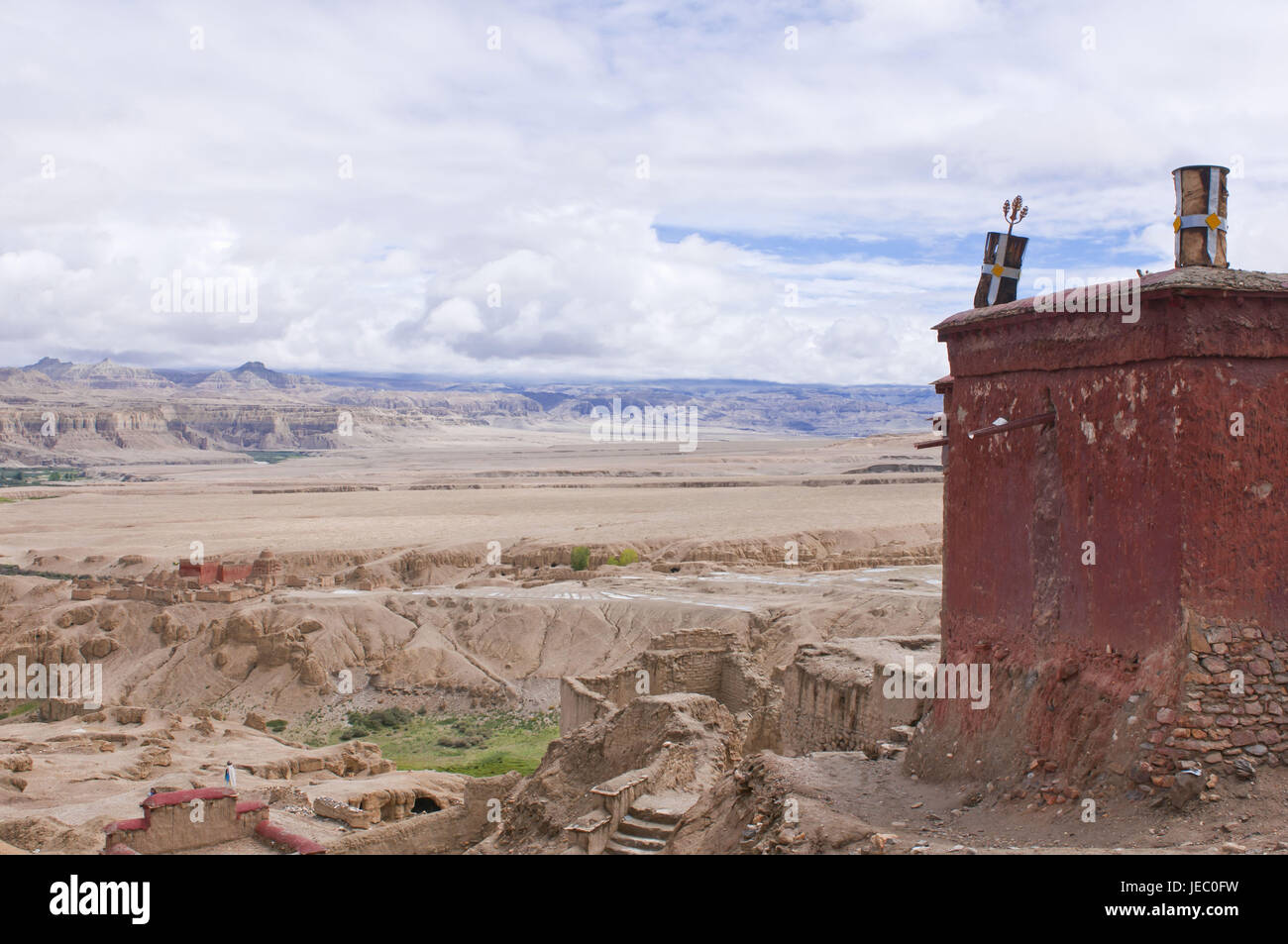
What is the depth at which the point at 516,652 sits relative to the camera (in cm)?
3481

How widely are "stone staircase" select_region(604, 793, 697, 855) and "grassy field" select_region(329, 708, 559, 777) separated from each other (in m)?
12.5

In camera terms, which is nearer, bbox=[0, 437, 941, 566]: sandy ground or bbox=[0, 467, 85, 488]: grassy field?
bbox=[0, 437, 941, 566]: sandy ground

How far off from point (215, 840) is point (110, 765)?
24.5 feet

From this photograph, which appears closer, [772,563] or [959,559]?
[959,559]

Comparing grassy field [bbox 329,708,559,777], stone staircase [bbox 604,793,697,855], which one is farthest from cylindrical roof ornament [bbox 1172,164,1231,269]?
grassy field [bbox 329,708,559,777]

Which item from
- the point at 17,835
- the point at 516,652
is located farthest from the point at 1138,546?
the point at 516,652

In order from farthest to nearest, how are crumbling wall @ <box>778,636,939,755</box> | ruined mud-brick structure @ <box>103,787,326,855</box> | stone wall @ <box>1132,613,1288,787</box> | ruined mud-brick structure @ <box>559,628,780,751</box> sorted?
ruined mud-brick structure @ <box>559,628,780,751</box>, ruined mud-brick structure @ <box>103,787,326,855</box>, crumbling wall @ <box>778,636,939,755</box>, stone wall @ <box>1132,613,1288,787</box>

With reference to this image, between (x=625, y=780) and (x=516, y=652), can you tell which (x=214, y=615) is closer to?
(x=516, y=652)

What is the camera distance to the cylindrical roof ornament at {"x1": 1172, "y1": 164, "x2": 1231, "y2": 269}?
9.08m

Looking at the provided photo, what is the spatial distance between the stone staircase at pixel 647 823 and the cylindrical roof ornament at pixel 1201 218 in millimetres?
7442

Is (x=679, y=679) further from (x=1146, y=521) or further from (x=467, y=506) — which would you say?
(x=467, y=506)

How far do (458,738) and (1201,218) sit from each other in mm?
23912

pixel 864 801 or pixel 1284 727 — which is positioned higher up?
pixel 1284 727

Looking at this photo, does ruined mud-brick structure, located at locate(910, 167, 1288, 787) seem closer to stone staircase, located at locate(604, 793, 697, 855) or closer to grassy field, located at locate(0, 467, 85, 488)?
stone staircase, located at locate(604, 793, 697, 855)
